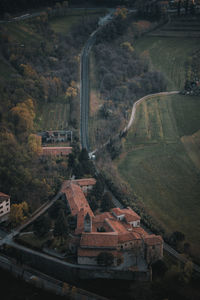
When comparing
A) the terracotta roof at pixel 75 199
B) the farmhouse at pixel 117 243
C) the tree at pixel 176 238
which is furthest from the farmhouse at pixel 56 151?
the tree at pixel 176 238

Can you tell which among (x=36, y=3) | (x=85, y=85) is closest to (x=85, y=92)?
(x=85, y=85)

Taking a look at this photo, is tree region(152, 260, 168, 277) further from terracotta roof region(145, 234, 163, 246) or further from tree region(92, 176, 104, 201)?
tree region(92, 176, 104, 201)

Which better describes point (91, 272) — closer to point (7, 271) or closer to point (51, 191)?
point (7, 271)

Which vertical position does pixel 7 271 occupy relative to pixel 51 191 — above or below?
below

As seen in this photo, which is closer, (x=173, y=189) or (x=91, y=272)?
(x=91, y=272)

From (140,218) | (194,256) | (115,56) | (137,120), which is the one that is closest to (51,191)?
(140,218)

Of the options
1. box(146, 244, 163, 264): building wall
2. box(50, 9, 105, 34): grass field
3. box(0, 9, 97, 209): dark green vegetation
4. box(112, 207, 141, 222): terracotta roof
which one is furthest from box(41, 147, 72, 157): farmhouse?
box(50, 9, 105, 34): grass field

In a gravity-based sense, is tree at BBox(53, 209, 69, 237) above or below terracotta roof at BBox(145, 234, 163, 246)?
above

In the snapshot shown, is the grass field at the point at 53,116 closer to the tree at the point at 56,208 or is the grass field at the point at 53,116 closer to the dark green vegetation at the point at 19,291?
the tree at the point at 56,208
